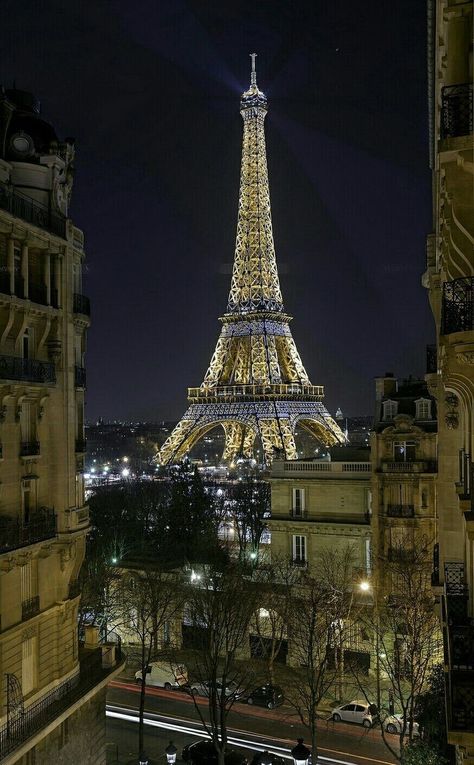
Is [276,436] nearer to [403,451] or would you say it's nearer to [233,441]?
[233,441]

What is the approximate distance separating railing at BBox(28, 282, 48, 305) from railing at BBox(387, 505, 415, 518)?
20.6 m

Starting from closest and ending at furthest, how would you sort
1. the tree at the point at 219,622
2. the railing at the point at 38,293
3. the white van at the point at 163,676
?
the railing at the point at 38,293
the tree at the point at 219,622
the white van at the point at 163,676

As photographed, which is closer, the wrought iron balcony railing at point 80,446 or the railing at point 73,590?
the railing at point 73,590

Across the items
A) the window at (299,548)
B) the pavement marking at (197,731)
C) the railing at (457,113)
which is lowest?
the pavement marking at (197,731)

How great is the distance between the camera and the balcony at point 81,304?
22125 millimetres

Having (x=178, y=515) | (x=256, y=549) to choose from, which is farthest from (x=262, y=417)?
(x=256, y=549)

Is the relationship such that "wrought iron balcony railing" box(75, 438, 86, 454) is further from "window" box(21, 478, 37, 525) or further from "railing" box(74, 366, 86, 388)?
"window" box(21, 478, 37, 525)

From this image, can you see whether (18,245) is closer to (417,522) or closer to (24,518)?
(24,518)

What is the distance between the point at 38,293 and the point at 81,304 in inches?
79.9

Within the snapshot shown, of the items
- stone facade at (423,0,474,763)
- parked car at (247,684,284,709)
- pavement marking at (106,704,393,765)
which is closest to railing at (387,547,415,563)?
parked car at (247,684,284,709)

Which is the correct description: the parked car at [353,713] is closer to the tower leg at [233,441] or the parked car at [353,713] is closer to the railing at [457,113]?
the railing at [457,113]

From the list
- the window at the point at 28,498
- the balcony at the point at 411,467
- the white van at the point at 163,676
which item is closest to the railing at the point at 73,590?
the window at the point at 28,498

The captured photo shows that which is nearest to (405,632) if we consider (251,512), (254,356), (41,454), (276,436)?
(41,454)

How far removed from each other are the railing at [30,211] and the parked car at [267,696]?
72.2 feet
